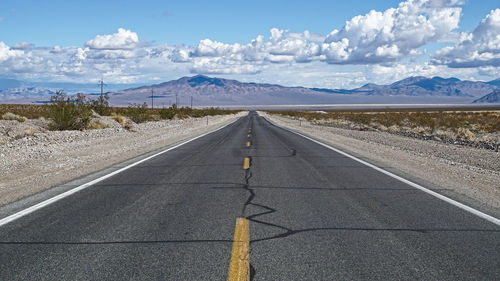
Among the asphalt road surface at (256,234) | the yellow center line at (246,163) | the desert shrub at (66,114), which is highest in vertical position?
the desert shrub at (66,114)

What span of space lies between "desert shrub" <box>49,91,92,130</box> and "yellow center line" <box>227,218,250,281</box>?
2256 cm

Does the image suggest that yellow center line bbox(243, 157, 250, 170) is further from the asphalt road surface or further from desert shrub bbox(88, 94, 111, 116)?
desert shrub bbox(88, 94, 111, 116)

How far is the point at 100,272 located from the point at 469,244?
4081mm

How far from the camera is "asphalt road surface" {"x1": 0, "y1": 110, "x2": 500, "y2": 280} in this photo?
158 inches

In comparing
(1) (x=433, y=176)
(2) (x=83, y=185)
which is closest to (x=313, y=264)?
(2) (x=83, y=185)

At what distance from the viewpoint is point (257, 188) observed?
26.5 feet

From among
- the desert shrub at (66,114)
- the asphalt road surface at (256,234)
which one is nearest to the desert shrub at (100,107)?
the desert shrub at (66,114)

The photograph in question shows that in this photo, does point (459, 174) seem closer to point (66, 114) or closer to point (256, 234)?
point (256, 234)

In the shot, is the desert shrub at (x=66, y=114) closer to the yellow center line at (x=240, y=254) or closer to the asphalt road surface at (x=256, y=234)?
the asphalt road surface at (x=256, y=234)

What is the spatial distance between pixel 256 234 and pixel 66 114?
925 inches

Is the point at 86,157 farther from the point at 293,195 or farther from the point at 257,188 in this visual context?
the point at 293,195

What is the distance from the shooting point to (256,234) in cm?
510

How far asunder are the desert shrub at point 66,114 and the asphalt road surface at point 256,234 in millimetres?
18634

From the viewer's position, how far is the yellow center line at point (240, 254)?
12.6 feet
